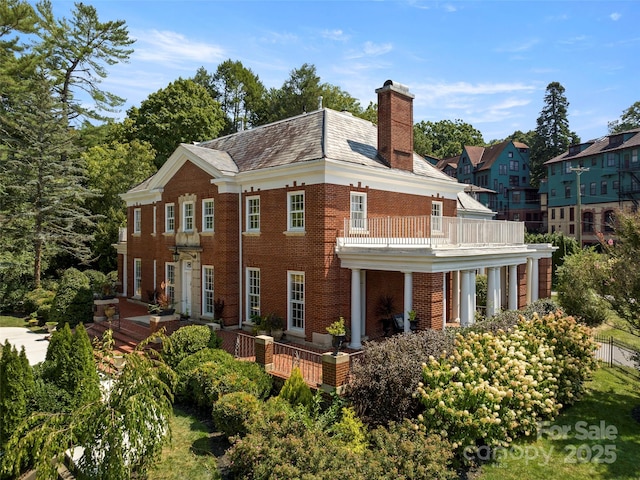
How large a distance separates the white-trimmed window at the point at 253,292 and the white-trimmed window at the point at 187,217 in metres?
4.54

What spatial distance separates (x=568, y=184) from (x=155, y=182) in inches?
2154

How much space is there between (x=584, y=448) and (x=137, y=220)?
86.7 ft

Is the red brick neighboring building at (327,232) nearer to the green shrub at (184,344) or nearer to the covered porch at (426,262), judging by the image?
the covered porch at (426,262)

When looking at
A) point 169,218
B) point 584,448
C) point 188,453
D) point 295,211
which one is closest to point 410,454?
point 584,448

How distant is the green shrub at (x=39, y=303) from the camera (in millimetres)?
24203

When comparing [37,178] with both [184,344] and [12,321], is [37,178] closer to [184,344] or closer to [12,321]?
[12,321]

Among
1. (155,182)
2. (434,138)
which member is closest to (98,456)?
(155,182)

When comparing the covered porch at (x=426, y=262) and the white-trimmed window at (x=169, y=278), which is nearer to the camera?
the covered porch at (x=426, y=262)

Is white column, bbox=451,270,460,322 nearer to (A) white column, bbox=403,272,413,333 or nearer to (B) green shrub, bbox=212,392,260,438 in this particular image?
(A) white column, bbox=403,272,413,333

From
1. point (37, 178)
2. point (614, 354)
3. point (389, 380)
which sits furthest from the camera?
point (37, 178)

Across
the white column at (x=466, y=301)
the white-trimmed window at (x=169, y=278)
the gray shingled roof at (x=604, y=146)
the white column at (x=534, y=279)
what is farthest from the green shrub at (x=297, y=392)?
the gray shingled roof at (x=604, y=146)

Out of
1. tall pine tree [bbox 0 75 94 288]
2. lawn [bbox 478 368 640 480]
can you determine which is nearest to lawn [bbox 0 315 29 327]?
tall pine tree [bbox 0 75 94 288]

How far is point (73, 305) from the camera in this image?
2133 cm

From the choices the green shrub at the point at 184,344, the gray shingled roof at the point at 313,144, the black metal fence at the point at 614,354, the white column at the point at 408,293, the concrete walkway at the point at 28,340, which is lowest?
the concrete walkway at the point at 28,340
